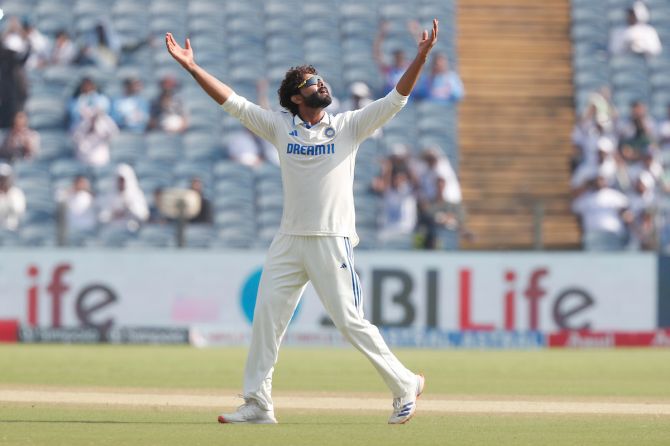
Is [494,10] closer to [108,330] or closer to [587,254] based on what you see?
[587,254]

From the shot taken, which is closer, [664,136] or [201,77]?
[201,77]

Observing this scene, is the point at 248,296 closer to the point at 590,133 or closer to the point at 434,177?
the point at 434,177

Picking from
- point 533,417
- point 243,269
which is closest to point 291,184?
point 533,417

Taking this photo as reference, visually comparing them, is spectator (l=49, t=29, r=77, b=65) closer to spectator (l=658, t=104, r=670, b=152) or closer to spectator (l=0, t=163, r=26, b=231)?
spectator (l=0, t=163, r=26, b=231)

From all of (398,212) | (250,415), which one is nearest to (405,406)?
(250,415)

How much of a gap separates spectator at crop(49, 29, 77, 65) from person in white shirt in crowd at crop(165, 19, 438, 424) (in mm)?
12964

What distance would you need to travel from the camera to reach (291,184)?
7820mm

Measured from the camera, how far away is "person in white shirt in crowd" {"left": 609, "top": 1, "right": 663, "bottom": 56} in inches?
853

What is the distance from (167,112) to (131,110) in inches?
20.2

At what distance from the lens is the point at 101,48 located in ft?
67.5

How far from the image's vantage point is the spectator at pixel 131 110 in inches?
773

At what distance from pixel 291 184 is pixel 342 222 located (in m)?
0.35

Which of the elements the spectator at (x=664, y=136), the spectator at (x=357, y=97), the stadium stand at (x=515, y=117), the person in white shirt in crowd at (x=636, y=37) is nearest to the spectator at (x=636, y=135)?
the spectator at (x=664, y=136)

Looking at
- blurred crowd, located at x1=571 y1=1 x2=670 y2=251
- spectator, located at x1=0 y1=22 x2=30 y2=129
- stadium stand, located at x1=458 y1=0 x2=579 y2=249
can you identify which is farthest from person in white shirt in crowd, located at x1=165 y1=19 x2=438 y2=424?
spectator, located at x1=0 y1=22 x2=30 y2=129
